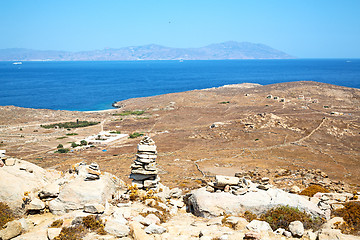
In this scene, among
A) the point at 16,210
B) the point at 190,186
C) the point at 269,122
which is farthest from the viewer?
the point at 269,122

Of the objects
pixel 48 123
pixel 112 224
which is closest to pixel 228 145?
pixel 112 224

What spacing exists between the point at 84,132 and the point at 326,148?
132 feet

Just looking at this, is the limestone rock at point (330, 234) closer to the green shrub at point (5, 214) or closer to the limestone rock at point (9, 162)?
the green shrub at point (5, 214)

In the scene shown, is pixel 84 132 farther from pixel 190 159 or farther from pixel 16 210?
pixel 16 210

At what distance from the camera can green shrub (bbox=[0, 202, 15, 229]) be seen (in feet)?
39.1

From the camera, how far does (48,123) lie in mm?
61781

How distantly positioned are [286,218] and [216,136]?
33.6 m

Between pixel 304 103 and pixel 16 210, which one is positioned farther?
pixel 304 103

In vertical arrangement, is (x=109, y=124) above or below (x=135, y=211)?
below

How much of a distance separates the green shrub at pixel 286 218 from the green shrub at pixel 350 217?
104cm

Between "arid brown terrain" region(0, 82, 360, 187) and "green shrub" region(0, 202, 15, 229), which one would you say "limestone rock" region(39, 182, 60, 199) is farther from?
"arid brown terrain" region(0, 82, 360, 187)

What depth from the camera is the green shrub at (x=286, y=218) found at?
13219 millimetres

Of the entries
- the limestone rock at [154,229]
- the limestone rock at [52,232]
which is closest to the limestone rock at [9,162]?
the limestone rock at [52,232]

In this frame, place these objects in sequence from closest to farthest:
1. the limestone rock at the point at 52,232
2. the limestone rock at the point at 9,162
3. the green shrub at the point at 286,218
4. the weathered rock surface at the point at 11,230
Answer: the weathered rock surface at the point at 11,230, the limestone rock at the point at 52,232, the green shrub at the point at 286,218, the limestone rock at the point at 9,162
